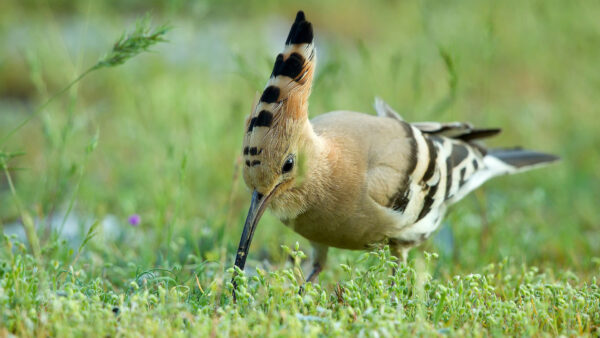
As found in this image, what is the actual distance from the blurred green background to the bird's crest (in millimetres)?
164

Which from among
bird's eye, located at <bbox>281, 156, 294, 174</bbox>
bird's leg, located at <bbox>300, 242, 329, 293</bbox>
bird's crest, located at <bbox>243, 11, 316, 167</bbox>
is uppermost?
bird's crest, located at <bbox>243, 11, 316, 167</bbox>

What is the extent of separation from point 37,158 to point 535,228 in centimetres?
368

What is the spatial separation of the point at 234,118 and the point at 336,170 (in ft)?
5.26

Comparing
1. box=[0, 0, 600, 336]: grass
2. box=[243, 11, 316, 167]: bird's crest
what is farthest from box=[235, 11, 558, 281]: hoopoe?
box=[0, 0, 600, 336]: grass

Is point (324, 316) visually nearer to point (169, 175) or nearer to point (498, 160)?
point (169, 175)

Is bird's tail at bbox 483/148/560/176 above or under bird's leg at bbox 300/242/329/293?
above

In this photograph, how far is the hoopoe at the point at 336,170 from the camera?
8.34ft

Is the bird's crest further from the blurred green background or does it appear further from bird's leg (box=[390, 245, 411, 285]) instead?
bird's leg (box=[390, 245, 411, 285])

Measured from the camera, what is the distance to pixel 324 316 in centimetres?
210

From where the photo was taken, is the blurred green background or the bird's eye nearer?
the bird's eye

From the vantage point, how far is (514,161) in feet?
13.0

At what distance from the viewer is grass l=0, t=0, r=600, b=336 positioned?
2.09m

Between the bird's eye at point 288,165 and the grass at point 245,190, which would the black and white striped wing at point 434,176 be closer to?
the grass at point 245,190

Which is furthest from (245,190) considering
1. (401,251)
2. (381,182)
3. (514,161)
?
(514,161)
